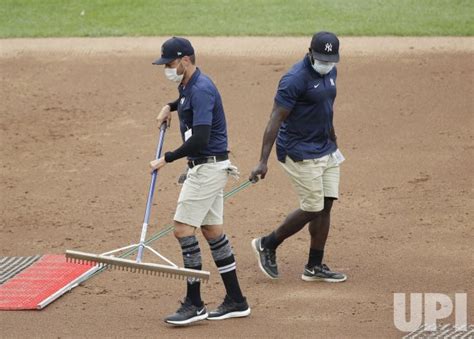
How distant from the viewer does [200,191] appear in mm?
8688

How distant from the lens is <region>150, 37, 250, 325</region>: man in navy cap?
863 cm

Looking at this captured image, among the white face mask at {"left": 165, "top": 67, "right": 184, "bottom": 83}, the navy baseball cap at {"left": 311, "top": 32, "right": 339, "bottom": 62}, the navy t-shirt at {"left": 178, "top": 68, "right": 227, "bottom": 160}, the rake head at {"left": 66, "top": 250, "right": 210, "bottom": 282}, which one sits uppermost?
the navy baseball cap at {"left": 311, "top": 32, "right": 339, "bottom": 62}

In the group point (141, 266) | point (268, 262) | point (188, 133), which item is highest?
point (188, 133)

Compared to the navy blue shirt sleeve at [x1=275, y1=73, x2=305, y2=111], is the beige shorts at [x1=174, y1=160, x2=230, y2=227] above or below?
below

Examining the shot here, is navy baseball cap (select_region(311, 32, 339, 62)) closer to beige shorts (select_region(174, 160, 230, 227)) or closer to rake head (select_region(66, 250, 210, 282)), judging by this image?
beige shorts (select_region(174, 160, 230, 227))

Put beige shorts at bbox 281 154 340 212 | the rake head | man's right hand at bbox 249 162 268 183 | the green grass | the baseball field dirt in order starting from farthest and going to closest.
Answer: the green grass → beige shorts at bbox 281 154 340 212 → man's right hand at bbox 249 162 268 183 → the baseball field dirt → the rake head

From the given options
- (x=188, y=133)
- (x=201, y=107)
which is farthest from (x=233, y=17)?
(x=201, y=107)

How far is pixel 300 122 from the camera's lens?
30.6 feet

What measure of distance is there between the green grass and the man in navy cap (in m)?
8.07

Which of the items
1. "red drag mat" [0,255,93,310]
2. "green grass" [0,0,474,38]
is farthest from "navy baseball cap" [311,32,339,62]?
"green grass" [0,0,474,38]

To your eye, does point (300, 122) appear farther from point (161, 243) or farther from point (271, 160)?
point (271, 160)

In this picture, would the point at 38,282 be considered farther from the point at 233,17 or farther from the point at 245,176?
the point at 233,17

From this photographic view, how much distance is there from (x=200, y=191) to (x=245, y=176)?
3.61m

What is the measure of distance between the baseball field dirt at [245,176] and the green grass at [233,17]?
427 millimetres
